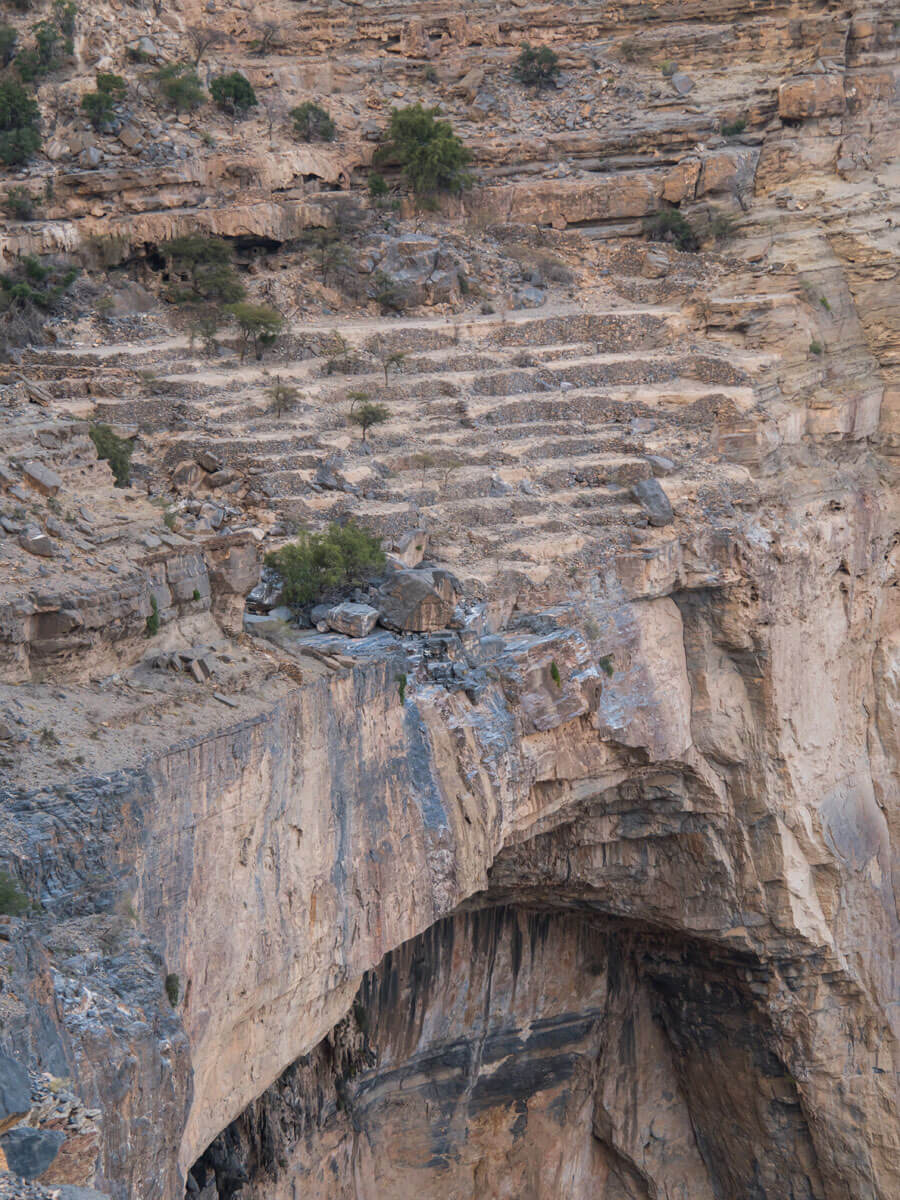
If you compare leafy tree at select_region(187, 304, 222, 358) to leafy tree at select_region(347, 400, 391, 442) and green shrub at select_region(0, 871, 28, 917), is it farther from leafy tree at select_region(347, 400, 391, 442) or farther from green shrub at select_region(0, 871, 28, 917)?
green shrub at select_region(0, 871, 28, 917)

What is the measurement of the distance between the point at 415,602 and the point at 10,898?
862 centimetres

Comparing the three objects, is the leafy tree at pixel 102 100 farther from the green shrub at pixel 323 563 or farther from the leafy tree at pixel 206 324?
the green shrub at pixel 323 563

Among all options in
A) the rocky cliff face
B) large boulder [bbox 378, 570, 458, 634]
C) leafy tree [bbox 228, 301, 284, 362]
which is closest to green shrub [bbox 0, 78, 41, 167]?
the rocky cliff face

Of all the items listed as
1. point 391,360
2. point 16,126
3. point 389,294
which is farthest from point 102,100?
point 391,360

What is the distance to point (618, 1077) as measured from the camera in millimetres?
30266

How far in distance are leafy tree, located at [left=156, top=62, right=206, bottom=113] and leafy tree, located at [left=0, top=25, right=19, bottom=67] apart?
286cm

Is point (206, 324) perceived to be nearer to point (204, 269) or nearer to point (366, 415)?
point (204, 269)

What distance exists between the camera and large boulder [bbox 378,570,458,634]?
859 inches

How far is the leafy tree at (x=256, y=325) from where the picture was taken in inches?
1104

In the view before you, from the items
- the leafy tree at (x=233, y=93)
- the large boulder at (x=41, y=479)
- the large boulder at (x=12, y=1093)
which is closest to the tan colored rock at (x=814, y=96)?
the leafy tree at (x=233, y=93)

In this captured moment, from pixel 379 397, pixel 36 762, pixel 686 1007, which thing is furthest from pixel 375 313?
pixel 36 762

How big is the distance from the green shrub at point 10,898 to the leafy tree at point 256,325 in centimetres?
1521

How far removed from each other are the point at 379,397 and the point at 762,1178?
51.6ft

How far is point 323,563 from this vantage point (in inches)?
859
